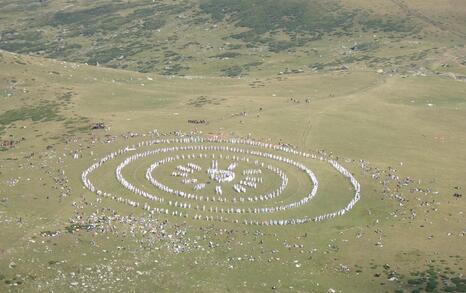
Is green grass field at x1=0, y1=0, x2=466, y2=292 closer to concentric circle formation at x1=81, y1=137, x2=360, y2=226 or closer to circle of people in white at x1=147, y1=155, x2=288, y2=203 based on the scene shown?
concentric circle formation at x1=81, y1=137, x2=360, y2=226

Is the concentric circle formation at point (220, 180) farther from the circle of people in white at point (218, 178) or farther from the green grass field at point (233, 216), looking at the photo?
the green grass field at point (233, 216)

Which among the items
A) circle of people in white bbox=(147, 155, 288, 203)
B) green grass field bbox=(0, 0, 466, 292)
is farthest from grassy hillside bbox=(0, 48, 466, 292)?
circle of people in white bbox=(147, 155, 288, 203)

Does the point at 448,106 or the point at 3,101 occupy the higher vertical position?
the point at 3,101

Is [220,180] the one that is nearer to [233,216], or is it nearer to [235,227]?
[233,216]

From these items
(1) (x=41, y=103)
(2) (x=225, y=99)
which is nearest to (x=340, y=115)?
(2) (x=225, y=99)

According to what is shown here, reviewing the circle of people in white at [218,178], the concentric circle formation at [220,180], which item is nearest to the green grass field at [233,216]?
the concentric circle formation at [220,180]

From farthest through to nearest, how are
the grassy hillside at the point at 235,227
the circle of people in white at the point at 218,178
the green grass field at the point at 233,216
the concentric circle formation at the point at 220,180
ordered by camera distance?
1. the circle of people in white at the point at 218,178
2. the concentric circle formation at the point at 220,180
3. the green grass field at the point at 233,216
4. the grassy hillside at the point at 235,227

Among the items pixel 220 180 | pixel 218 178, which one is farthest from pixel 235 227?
pixel 218 178

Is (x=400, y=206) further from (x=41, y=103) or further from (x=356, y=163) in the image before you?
(x=41, y=103)
